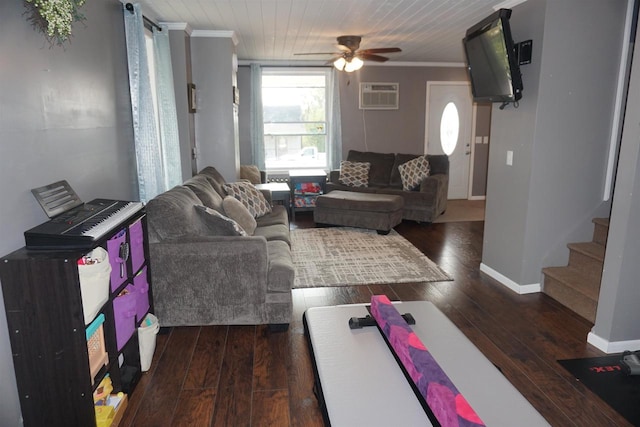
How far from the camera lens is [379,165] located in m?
6.82

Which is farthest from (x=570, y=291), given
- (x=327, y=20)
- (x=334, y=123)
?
(x=334, y=123)

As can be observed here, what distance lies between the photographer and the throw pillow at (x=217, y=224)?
306 centimetres

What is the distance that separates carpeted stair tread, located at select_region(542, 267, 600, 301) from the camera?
322 cm

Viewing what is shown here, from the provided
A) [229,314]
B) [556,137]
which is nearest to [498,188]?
[556,137]

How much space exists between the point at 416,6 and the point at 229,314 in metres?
2.97

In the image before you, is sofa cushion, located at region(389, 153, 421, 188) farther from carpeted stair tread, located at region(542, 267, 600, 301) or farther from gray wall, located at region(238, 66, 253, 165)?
carpeted stair tread, located at region(542, 267, 600, 301)

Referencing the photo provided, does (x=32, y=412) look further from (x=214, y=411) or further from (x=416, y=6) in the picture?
(x=416, y=6)

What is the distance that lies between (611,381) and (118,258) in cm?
→ 274

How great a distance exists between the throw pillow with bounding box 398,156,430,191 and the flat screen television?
2512 mm

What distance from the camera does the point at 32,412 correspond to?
5.97ft

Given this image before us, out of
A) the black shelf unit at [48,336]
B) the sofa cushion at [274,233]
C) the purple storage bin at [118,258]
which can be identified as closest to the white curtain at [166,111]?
the sofa cushion at [274,233]

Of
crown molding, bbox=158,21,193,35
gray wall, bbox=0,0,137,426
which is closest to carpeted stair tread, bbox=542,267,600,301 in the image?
gray wall, bbox=0,0,137,426

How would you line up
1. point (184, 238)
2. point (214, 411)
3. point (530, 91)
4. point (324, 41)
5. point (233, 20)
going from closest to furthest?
point (214, 411)
point (184, 238)
point (530, 91)
point (233, 20)
point (324, 41)

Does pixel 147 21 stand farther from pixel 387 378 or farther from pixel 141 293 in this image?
pixel 387 378
